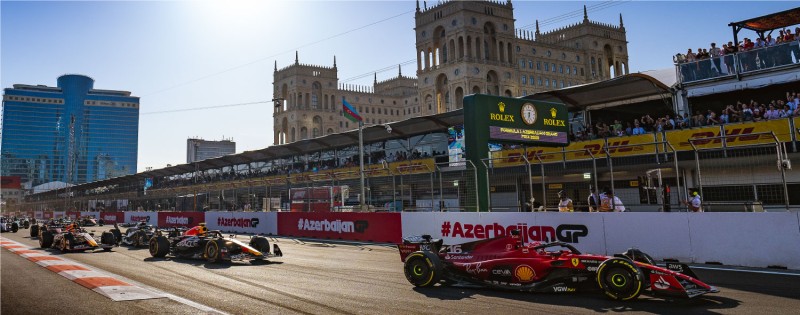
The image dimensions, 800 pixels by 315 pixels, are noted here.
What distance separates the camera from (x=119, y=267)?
1187 cm

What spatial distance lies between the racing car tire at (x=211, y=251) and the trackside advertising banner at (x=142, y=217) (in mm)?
26195

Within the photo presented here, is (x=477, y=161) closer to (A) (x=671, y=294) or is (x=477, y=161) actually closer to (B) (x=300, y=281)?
(B) (x=300, y=281)

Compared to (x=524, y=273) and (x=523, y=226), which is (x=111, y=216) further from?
(x=524, y=273)

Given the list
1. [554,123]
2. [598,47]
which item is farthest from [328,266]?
[598,47]

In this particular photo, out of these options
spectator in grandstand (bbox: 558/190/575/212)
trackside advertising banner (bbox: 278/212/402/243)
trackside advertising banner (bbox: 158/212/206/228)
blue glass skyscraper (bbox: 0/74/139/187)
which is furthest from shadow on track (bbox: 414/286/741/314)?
blue glass skyscraper (bbox: 0/74/139/187)

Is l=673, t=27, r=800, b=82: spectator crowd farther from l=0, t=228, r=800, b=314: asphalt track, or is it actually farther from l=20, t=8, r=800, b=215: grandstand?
l=0, t=228, r=800, b=314: asphalt track

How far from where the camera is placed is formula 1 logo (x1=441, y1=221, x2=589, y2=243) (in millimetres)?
13297

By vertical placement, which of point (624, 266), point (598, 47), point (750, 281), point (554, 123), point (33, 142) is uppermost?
point (598, 47)

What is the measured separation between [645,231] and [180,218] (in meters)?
28.6

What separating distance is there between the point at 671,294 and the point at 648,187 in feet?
29.1

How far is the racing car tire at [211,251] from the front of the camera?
12680 millimetres

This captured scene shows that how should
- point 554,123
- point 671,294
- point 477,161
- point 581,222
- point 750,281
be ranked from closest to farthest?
point 671,294
point 750,281
point 581,222
point 477,161
point 554,123

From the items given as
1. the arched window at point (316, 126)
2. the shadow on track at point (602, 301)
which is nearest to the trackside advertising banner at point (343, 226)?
the shadow on track at point (602, 301)

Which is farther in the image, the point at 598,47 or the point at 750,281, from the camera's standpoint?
the point at 598,47
